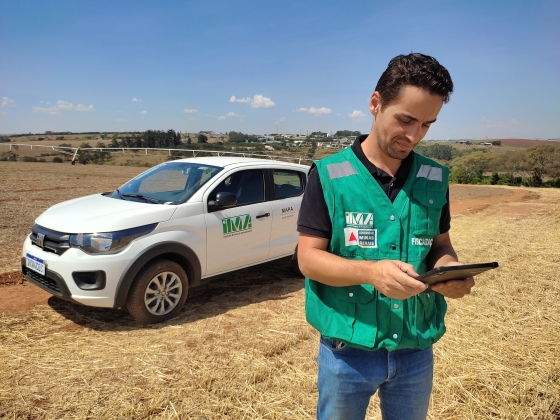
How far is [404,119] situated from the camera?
146cm


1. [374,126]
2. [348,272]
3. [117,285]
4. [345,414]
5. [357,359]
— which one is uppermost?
[374,126]

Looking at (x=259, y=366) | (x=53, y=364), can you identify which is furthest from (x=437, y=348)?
(x=53, y=364)

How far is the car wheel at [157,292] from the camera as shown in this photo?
4.14 m

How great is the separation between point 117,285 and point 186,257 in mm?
772

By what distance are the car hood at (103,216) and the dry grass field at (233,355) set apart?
1.04 metres

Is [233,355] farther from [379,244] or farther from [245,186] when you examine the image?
[379,244]

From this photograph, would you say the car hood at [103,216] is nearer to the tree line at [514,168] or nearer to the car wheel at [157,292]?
the car wheel at [157,292]

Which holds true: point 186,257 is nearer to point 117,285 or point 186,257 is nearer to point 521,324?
point 117,285

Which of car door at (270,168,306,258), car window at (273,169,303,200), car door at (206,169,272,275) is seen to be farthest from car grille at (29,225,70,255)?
car window at (273,169,303,200)

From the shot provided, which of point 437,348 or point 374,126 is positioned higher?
point 374,126

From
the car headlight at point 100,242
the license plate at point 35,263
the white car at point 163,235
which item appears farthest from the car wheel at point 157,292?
the license plate at point 35,263

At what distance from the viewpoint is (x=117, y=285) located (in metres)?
4.00

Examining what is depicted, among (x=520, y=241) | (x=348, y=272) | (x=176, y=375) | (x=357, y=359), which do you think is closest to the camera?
(x=348, y=272)

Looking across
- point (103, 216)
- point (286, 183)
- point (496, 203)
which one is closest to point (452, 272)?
point (103, 216)
